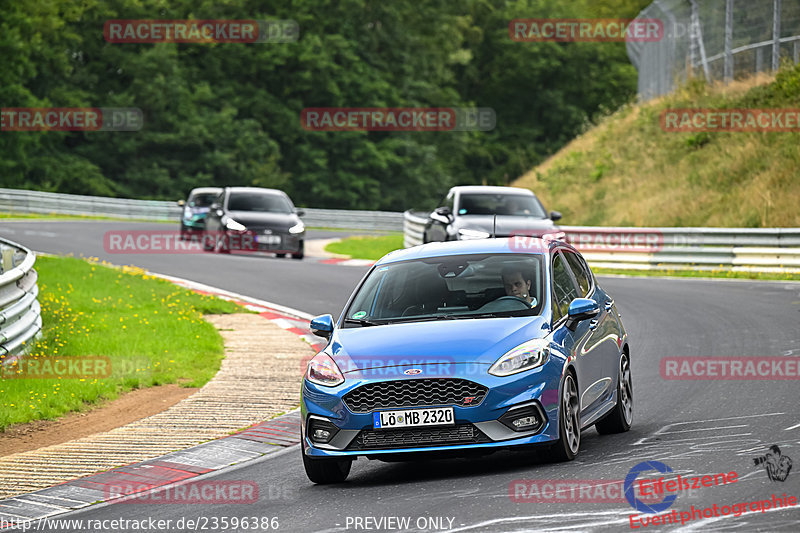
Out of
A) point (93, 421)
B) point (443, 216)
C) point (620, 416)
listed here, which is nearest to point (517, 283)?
point (620, 416)

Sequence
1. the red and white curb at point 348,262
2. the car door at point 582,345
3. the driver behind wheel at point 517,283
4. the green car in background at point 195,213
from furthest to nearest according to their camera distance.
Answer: the green car in background at point 195,213, the red and white curb at point 348,262, the driver behind wheel at point 517,283, the car door at point 582,345

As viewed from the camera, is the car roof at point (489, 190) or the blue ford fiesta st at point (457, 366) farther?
the car roof at point (489, 190)

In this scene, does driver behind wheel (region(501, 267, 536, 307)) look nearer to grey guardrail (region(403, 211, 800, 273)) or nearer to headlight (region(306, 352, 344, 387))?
headlight (region(306, 352, 344, 387))

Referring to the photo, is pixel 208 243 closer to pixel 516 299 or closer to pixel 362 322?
pixel 362 322

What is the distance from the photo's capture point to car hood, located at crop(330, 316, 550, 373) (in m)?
8.33

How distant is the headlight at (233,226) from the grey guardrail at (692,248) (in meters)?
7.99

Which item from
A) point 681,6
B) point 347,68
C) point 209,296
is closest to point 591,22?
point 347,68

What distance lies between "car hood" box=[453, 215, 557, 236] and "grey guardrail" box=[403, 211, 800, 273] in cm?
260

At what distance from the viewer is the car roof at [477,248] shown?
984 cm

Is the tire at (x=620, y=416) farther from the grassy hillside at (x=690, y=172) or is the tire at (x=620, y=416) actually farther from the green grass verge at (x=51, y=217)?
the green grass verge at (x=51, y=217)

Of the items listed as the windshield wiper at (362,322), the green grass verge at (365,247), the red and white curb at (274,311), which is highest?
the windshield wiper at (362,322)

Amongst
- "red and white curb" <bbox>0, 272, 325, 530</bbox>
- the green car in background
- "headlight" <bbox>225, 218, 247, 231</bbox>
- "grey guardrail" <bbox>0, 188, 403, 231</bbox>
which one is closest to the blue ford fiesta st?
"red and white curb" <bbox>0, 272, 325, 530</bbox>

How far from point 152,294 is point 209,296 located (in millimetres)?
971

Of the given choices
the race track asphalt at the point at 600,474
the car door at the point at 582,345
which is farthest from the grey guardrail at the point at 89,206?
the car door at the point at 582,345
